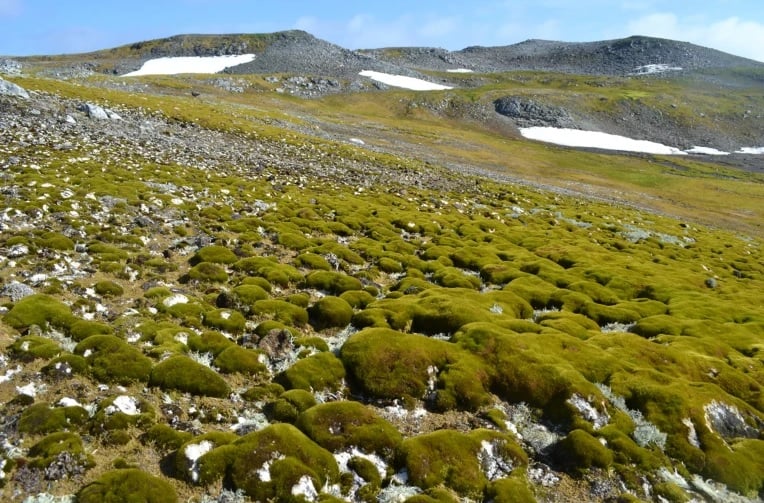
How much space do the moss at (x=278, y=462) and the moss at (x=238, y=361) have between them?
332cm

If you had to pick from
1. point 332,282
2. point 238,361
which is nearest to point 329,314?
point 332,282

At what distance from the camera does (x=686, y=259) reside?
139 feet

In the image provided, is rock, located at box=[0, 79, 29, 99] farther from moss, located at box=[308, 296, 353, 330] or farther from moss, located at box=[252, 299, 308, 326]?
moss, located at box=[308, 296, 353, 330]

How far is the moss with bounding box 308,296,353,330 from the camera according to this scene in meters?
18.2

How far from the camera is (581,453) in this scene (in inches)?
480

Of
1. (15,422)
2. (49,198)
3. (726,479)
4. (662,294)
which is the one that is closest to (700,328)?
(662,294)

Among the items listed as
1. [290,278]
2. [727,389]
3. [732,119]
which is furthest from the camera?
[732,119]

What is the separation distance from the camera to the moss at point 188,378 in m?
12.4

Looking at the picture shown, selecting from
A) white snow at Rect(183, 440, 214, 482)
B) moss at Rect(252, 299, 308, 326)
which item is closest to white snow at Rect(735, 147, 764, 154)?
moss at Rect(252, 299, 308, 326)

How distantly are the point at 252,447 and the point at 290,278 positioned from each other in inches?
453

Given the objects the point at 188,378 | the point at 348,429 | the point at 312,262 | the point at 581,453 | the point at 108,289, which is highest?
the point at 108,289

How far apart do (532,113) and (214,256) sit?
596ft

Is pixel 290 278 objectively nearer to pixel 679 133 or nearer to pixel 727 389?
pixel 727 389

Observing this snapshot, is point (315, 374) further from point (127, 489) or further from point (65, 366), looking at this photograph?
point (65, 366)
